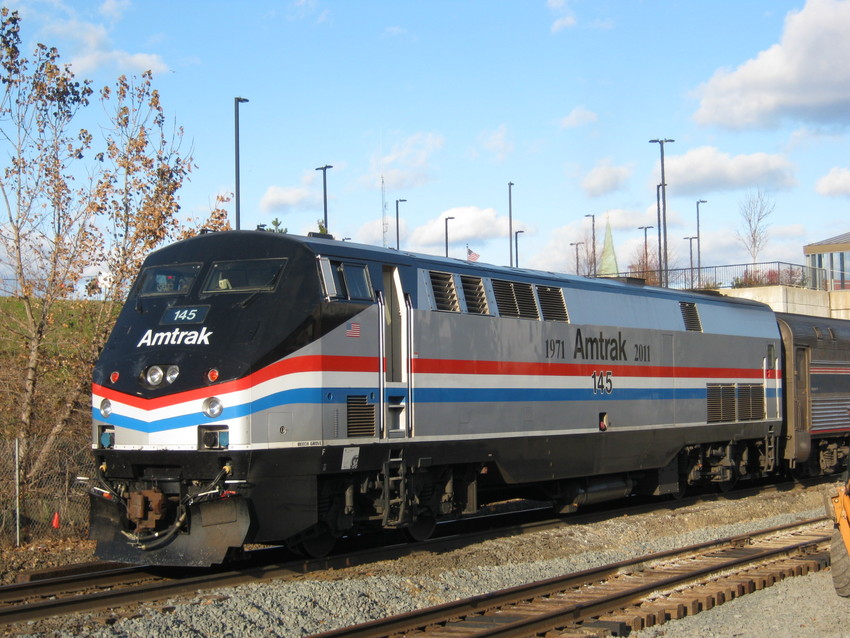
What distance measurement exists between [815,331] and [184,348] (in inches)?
607

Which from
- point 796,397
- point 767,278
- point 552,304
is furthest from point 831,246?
point 552,304

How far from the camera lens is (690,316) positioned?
691 inches

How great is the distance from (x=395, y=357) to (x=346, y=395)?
3.47 ft

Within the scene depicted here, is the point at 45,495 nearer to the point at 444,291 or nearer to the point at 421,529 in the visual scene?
the point at 421,529

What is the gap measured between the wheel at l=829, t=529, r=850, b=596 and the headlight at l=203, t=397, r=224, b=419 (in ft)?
21.9

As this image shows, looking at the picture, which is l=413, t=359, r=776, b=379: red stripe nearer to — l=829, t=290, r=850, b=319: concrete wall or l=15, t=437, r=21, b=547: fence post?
l=15, t=437, r=21, b=547: fence post

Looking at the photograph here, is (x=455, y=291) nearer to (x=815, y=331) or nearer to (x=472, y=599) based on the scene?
(x=472, y=599)

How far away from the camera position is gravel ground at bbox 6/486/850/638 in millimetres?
8914

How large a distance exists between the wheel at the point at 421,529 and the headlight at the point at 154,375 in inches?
162

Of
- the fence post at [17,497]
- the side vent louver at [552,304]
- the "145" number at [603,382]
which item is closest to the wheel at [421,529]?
the side vent louver at [552,304]

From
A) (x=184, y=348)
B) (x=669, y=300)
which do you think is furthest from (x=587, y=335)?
(x=184, y=348)

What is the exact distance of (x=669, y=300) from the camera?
56.4 feet

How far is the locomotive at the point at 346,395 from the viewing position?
10.1 metres

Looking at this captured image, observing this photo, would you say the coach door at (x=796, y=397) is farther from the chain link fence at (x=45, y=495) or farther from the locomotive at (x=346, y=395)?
the chain link fence at (x=45, y=495)
